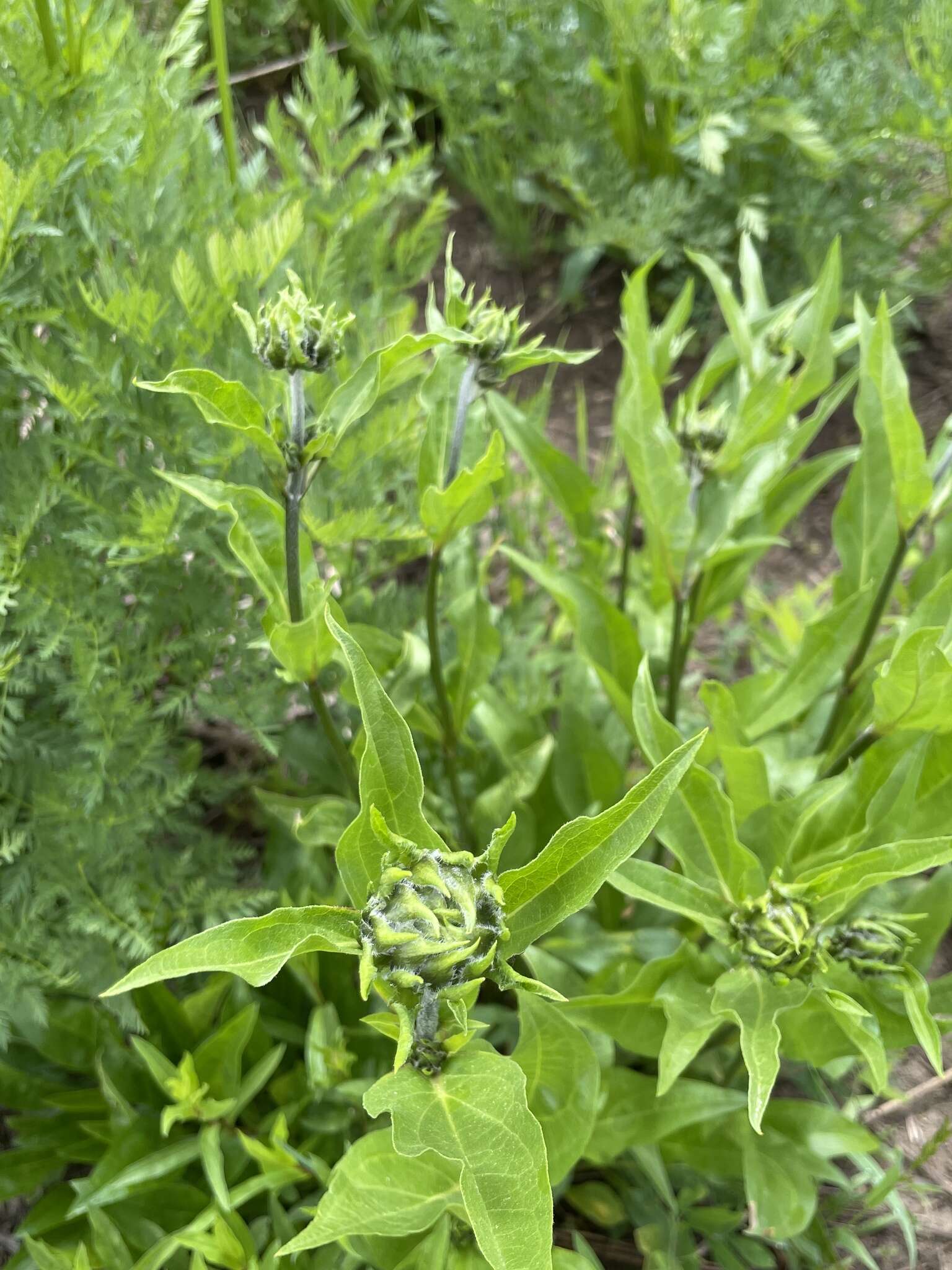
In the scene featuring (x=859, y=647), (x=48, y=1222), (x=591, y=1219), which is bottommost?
(x=591, y=1219)

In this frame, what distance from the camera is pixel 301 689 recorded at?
1.20 metres

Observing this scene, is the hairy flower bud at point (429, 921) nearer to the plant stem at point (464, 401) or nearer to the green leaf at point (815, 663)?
the plant stem at point (464, 401)

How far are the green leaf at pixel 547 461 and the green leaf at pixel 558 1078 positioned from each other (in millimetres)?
682

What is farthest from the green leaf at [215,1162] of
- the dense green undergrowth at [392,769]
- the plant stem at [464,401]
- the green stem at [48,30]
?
the green stem at [48,30]

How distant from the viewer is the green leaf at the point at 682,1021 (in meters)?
0.69

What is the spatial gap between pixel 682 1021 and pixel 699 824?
0.16 metres

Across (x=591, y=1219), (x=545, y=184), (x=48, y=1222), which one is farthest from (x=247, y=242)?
(x=545, y=184)

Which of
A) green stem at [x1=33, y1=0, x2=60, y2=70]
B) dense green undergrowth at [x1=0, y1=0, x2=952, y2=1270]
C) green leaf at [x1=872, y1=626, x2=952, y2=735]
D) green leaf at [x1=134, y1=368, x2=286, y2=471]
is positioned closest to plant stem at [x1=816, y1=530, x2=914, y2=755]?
dense green undergrowth at [x1=0, y1=0, x2=952, y2=1270]

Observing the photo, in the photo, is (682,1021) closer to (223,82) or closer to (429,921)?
(429,921)

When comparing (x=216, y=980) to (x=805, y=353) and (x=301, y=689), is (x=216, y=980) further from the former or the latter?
(x=805, y=353)

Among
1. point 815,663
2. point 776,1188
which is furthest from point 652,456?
point 776,1188

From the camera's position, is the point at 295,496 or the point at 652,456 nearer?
the point at 295,496

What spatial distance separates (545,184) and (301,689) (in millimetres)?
1694

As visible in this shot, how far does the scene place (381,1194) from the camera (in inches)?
25.4
